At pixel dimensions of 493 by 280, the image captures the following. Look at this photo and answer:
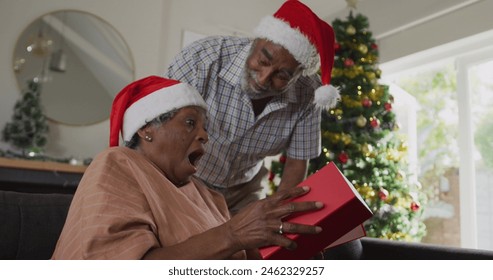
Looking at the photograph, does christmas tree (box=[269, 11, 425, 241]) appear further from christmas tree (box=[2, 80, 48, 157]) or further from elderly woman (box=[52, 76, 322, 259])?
elderly woman (box=[52, 76, 322, 259])

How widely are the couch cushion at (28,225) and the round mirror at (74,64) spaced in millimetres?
2679

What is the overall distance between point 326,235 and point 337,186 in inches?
5.7

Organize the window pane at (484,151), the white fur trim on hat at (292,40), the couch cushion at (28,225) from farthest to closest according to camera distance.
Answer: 1. the window pane at (484,151)
2. the white fur trim on hat at (292,40)
3. the couch cushion at (28,225)

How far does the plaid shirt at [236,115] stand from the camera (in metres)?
1.71

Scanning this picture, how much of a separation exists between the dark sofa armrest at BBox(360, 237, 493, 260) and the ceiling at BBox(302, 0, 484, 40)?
222 centimetres

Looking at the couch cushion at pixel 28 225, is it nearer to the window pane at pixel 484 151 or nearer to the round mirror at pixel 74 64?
the round mirror at pixel 74 64

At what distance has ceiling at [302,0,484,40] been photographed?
3592 millimetres

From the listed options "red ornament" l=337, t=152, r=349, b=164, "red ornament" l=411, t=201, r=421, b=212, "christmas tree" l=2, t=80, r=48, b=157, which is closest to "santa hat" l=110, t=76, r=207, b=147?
"red ornament" l=337, t=152, r=349, b=164

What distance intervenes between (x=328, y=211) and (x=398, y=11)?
11.3 feet

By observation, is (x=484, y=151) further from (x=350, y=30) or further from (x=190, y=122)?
(x=190, y=122)

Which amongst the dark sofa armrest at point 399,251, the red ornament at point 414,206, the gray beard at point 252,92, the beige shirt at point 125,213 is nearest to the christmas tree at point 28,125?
the gray beard at point 252,92

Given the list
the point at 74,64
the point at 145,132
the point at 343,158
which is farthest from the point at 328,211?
the point at 74,64

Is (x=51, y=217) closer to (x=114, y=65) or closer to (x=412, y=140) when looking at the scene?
(x=114, y=65)

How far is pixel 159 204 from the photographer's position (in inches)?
41.9
